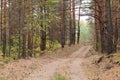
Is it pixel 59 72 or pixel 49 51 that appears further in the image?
pixel 49 51

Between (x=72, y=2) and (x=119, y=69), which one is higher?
(x=72, y=2)

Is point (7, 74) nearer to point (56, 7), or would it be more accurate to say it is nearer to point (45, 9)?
point (45, 9)

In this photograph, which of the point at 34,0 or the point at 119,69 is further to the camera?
the point at 34,0

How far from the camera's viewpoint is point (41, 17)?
3167 cm

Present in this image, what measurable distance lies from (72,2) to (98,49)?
597 inches

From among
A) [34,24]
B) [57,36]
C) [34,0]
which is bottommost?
[57,36]

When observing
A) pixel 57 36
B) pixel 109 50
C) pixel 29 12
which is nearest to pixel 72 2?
pixel 57 36

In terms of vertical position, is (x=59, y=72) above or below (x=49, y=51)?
above

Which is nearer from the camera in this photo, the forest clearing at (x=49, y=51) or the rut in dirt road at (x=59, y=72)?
the rut in dirt road at (x=59, y=72)

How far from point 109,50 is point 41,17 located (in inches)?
491

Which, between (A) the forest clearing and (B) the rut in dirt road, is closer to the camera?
(B) the rut in dirt road

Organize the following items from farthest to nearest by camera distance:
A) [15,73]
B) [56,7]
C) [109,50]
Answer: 1. [56,7]
2. [109,50]
3. [15,73]

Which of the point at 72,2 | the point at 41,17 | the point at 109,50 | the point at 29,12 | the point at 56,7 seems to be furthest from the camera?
the point at 72,2

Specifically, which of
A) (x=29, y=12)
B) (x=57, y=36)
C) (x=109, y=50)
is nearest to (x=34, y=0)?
(x=29, y=12)
